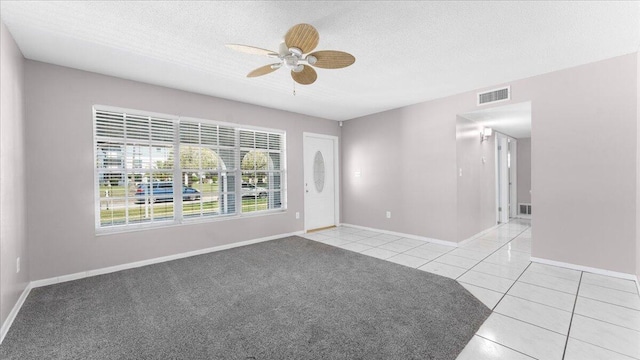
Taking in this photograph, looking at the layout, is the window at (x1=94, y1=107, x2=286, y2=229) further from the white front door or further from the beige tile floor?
the beige tile floor

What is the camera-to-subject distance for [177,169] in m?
4.17

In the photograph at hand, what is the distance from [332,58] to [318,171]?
400 centimetres

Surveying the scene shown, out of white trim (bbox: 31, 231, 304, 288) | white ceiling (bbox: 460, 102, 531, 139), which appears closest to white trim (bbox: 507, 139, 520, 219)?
white ceiling (bbox: 460, 102, 531, 139)

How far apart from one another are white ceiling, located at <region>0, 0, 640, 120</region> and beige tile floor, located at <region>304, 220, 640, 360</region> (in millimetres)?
2582

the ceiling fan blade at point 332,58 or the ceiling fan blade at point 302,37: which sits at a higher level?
the ceiling fan blade at point 302,37

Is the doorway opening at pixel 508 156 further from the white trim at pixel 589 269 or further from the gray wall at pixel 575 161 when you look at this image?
the white trim at pixel 589 269

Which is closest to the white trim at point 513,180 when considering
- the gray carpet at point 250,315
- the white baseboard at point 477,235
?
the white baseboard at point 477,235

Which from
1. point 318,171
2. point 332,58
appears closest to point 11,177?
point 332,58

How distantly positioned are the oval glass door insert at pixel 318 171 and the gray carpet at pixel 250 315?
2.76 meters

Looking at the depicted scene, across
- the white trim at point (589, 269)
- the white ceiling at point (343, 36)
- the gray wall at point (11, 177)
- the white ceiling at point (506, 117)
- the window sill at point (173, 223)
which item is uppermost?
the white ceiling at point (343, 36)

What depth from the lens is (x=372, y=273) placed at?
134 inches

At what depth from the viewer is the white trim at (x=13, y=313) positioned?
2.13m

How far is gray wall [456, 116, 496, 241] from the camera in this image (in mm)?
4691

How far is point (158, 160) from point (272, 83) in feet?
6.75
